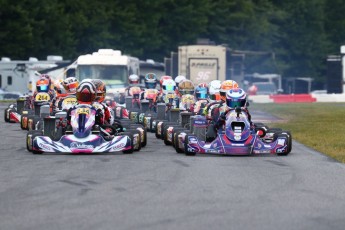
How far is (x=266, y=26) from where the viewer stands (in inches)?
3669

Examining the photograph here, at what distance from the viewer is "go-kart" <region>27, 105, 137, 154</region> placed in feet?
69.5

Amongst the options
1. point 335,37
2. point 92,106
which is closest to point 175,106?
point 92,106

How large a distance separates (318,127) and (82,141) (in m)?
12.4

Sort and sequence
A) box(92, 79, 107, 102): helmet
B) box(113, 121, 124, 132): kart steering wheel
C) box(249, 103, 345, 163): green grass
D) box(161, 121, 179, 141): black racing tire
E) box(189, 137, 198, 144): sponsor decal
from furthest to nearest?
box(161, 121, 179, 141): black racing tire
box(249, 103, 345, 163): green grass
box(92, 79, 107, 102): helmet
box(113, 121, 124, 132): kart steering wheel
box(189, 137, 198, 144): sponsor decal

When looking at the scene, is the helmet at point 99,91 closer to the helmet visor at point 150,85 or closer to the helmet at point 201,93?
the helmet at point 201,93

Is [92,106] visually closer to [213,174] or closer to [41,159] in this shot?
[41,159]

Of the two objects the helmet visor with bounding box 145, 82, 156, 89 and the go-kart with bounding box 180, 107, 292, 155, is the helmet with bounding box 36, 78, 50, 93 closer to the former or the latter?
the helmet visor with bounding box 145, 82, 156, 89

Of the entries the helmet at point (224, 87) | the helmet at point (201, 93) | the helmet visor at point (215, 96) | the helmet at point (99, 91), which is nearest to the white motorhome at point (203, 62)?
the helmet at point (201, 93)

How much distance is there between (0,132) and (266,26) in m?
65.3

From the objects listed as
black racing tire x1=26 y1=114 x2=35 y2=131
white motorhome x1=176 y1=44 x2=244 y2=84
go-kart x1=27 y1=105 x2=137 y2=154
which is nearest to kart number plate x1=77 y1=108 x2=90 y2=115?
go-kart x1=27 y1=105 x2=137 y2=154

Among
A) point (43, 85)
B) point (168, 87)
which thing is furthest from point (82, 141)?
point (168, 87)

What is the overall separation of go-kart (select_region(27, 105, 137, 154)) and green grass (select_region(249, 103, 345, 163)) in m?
3.52

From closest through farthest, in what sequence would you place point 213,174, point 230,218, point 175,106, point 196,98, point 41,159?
1. point 230,218
2. point 213,174
3. point 41,159
4. point 196,98
5. point 175,106

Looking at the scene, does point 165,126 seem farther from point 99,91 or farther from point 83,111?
point 83,111
